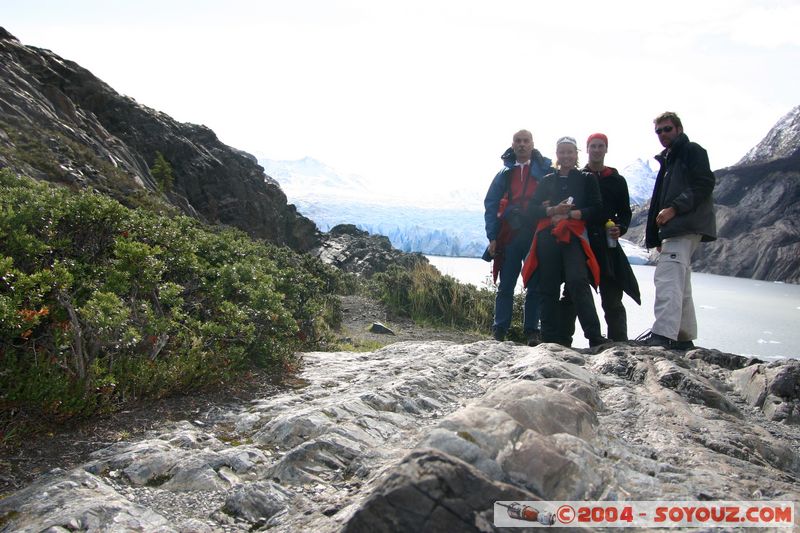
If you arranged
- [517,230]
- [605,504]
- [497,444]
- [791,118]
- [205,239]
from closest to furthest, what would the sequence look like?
[605,504] → [497,444] → [205,239] → [517,230] → [791,118]

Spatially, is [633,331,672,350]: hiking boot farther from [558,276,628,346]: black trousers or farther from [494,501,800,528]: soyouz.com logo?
[494,501,800,528]: soyouz.com logo

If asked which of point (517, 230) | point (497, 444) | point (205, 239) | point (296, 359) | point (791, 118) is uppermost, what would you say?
point (791, 118)

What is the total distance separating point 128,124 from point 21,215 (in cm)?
2893

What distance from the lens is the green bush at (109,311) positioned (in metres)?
3.13

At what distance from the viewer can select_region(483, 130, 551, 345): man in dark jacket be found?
21.8ft

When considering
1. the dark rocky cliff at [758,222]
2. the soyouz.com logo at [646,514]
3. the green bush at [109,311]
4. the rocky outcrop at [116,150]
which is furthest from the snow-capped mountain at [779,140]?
the soyouz.com logo at [646,514]

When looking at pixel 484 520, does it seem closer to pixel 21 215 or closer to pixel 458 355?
pixel 458 355

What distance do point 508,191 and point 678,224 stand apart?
2119 mm

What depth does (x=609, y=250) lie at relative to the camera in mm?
Result: 6238

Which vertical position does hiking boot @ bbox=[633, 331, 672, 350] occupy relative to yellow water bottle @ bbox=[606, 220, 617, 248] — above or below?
below

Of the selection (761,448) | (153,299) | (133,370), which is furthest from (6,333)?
(761,448)

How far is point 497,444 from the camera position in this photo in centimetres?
226

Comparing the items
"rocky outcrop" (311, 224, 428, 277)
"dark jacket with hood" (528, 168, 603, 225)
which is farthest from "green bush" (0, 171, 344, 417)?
"rocky outcrop" (311, 224, 428, 277)

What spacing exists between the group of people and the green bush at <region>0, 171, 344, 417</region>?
312cm
